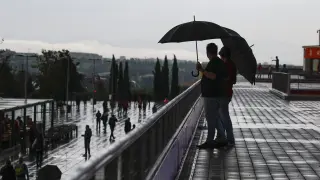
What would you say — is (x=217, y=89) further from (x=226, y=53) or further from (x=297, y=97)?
(x=297, y=97)

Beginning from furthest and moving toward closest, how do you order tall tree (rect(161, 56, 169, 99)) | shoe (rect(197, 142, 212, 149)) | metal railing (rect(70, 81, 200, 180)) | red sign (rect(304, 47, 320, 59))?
tall tree (rect(161, 56, 169, 99))
red sign (rect(304, 47, 320, 59))
shoe (rect(197, 142, 212, 149))
metal railing (rect(70, 81, 200, 180))

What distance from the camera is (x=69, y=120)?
74.6 m

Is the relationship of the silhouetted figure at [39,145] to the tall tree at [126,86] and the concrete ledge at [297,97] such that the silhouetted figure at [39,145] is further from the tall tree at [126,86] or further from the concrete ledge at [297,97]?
the tall tree at [126,86]

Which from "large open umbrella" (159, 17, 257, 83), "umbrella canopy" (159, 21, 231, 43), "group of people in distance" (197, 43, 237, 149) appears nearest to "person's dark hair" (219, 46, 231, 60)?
"group of people in distance" (197, 43, 237, 149)

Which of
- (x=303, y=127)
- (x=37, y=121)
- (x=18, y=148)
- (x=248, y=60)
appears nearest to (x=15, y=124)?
(x=18, y=148)

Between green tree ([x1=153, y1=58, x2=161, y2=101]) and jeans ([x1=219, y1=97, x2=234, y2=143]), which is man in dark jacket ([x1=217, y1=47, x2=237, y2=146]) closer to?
jeans ([x1=219, y1=97, x2=234, y2=143])

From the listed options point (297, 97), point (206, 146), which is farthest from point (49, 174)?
point (297, 97)

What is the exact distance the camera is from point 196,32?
10703mm

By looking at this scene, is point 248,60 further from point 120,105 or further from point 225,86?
point 120,105

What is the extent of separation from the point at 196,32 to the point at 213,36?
325 millimetres

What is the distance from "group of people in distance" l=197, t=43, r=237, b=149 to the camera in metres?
10.1

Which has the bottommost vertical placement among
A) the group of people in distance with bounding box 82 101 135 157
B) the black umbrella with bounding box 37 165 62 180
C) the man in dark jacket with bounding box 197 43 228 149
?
the group of people in distance with bounding box 82 101 135 157

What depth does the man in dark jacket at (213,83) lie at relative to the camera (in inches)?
397

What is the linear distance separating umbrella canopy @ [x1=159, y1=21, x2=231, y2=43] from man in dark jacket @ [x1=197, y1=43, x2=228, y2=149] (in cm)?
41
